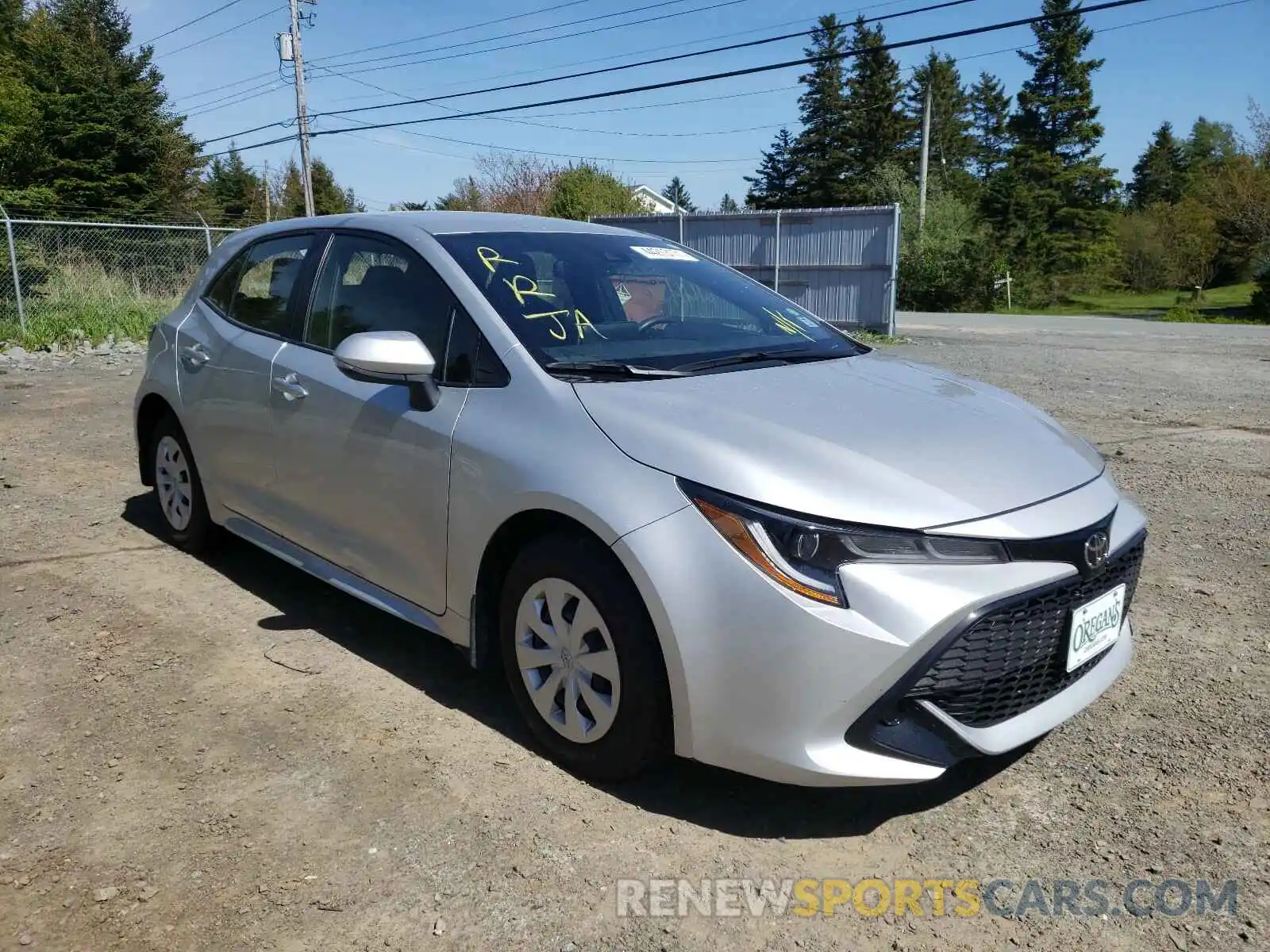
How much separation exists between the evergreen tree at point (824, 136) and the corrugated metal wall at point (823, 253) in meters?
36.3

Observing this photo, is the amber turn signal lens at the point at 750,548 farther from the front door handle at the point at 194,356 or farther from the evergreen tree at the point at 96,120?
the evergreen tree at the point at 96,120

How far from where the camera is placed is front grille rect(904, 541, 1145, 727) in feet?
7.81

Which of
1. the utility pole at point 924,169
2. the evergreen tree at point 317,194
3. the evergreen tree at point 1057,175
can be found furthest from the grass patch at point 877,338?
the evergreen tree at point 317,194

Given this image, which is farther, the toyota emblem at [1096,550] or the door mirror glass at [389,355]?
the door mirror glass at [389,355]

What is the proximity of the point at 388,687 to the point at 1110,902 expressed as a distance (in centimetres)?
233

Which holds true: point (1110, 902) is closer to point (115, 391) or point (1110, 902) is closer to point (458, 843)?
point (458, 843)

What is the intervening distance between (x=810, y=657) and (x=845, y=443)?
0.60 m

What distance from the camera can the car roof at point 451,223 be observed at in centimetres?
365

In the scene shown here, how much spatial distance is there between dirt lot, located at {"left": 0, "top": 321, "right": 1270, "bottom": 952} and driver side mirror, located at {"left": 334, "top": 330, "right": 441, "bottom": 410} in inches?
42.1

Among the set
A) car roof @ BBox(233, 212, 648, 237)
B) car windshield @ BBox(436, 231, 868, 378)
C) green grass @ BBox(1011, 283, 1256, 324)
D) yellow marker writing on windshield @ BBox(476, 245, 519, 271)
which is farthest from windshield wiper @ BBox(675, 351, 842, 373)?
green grass @ BBox(1011, 283, 1256, 324)

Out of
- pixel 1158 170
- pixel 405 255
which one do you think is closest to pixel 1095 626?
pixel 405 255

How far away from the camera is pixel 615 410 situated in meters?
2.78

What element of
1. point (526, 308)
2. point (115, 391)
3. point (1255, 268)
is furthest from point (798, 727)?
point (1255, 268)

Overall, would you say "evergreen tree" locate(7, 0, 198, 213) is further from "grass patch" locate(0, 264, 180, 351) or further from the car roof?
the car roof
